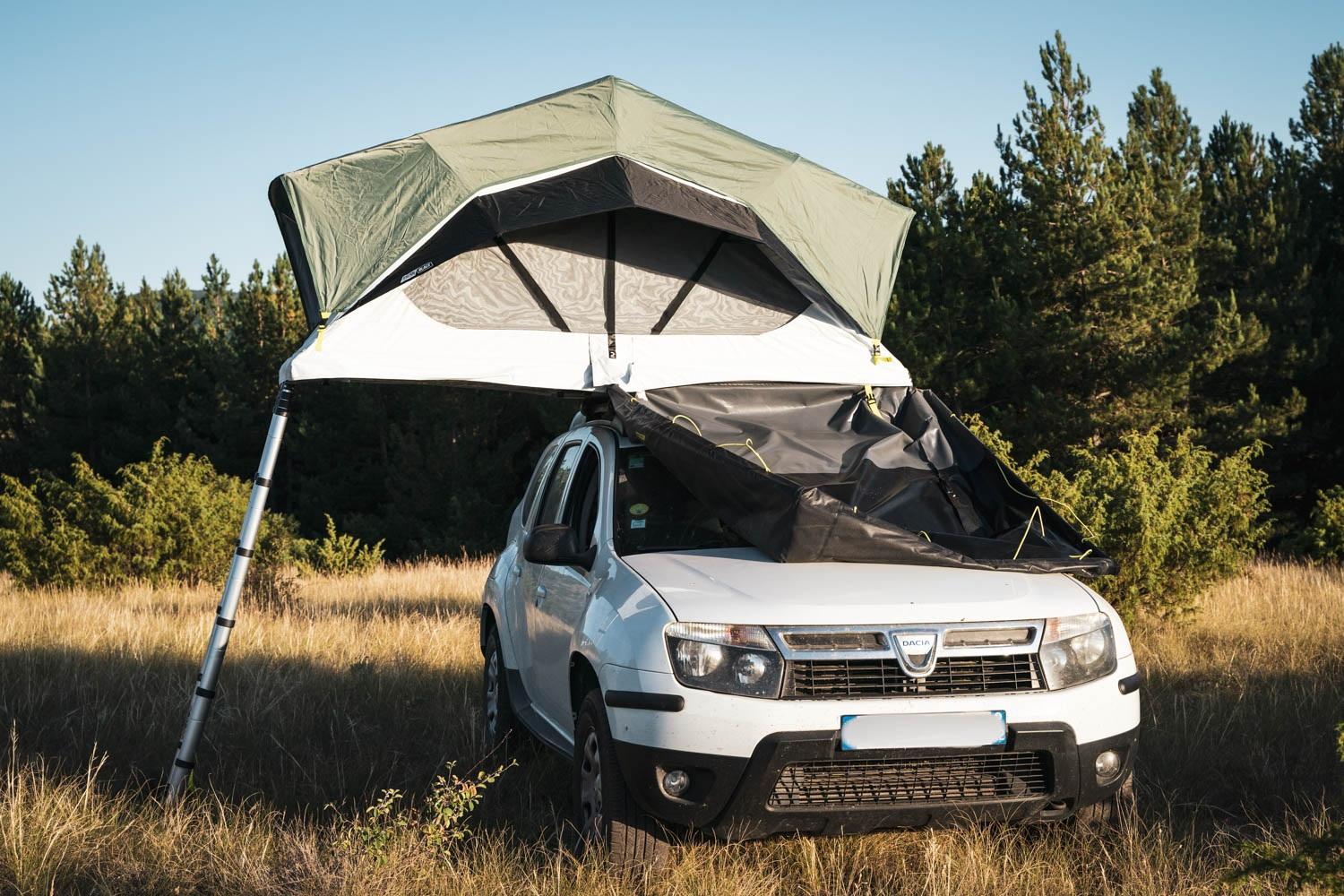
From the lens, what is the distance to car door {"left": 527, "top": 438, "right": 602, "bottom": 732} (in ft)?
16.1

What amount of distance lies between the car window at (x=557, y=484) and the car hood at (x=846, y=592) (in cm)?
139

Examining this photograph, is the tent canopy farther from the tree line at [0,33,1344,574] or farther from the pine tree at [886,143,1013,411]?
the pine tree at [886,143,1013,411]

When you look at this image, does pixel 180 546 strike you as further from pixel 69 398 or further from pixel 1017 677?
pixel 69 398

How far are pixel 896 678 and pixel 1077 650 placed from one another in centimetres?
71

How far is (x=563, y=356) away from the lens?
6.50m

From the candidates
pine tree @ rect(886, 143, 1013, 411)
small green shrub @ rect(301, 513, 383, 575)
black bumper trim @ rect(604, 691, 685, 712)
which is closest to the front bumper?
black bumper trim @ rect(604, 691, 685, 712)

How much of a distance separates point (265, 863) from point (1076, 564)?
10.4 feet

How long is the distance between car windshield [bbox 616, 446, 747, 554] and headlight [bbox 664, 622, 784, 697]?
0.90 meters

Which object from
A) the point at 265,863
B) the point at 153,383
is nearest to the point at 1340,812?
the point at 265,863

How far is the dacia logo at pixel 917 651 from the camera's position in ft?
13.1

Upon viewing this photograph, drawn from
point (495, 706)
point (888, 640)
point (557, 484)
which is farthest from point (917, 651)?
point (495, 706)

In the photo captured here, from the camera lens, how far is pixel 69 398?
4138cm

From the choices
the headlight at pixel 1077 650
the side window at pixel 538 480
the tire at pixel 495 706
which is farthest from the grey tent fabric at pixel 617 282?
the headlight at pixel 1077 650

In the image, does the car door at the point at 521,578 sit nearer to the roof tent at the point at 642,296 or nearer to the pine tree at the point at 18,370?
the roof tent at the point at 642,296
